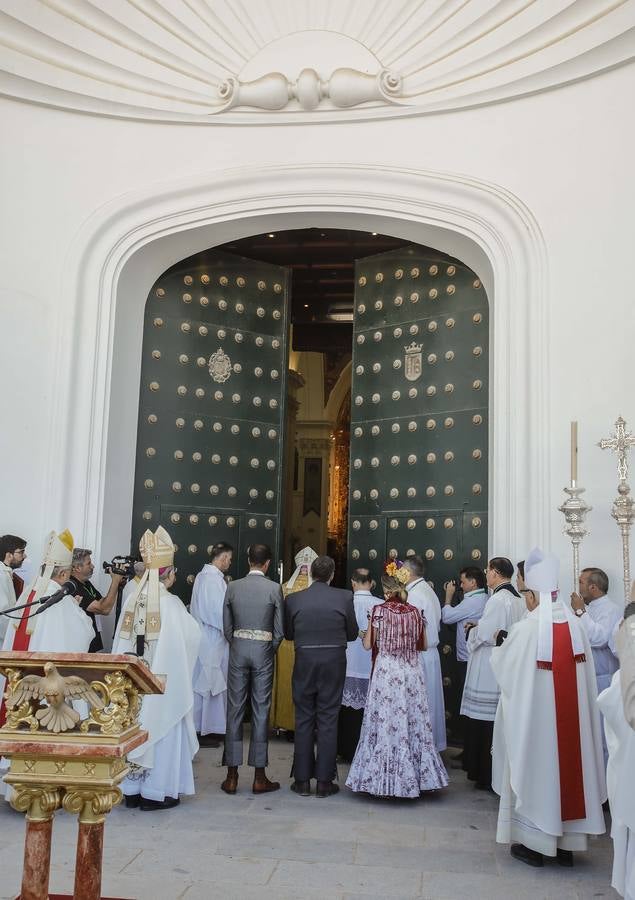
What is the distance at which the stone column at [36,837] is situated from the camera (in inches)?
126

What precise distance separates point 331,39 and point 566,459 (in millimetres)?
4599

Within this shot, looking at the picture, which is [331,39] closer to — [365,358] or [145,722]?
[365,358]

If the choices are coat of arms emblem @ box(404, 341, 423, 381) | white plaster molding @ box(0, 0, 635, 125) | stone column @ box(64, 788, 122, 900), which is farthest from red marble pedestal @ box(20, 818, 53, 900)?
white plaster molding @ box(0, 0, 635, 125)

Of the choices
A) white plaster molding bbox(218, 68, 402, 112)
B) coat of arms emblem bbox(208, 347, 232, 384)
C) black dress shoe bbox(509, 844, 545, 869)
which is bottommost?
black dress shoe bbox(509, 844, 545, 869)

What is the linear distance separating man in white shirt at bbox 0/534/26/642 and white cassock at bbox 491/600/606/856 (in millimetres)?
3656

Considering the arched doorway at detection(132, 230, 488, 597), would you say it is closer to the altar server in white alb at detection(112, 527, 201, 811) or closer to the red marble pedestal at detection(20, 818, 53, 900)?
the altar server in white alb at detection(112, 527, 201, 811)

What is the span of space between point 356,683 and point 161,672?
1.95 m

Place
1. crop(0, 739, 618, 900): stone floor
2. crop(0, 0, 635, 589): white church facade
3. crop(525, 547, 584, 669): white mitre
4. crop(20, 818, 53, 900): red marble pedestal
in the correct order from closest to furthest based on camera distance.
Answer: crop(20, 818, 53, 900): red marble pedestal < crop(0, 739, 618, 900): stone floor < crop(525, 547, 584, 669): white mitre < crop(0, 0, 635, 589): white church facade

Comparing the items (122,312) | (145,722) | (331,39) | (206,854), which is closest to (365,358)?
(122,312)

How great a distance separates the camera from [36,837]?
322 cm

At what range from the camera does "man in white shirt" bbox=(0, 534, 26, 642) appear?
6.67m

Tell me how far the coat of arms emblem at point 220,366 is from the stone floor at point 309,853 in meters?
4.39

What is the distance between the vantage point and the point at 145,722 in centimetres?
591

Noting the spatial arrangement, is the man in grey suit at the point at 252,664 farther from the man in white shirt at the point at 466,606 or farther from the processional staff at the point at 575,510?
the processional staff at the point at 575,510
